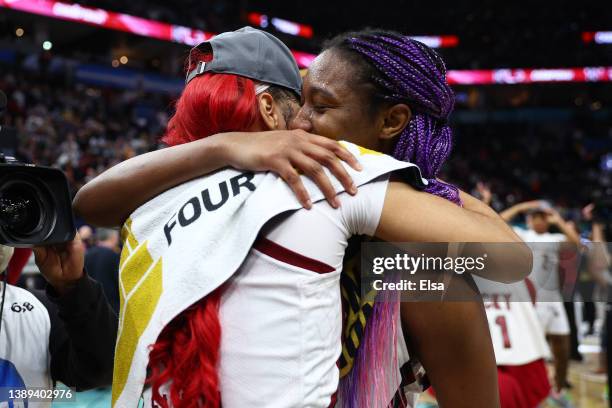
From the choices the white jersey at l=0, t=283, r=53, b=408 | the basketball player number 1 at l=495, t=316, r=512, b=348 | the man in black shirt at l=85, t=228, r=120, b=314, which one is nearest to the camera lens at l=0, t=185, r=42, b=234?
the white jersey at l=0, t=283, r=53, b=408

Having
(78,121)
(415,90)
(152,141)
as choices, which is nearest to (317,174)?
(415,90)

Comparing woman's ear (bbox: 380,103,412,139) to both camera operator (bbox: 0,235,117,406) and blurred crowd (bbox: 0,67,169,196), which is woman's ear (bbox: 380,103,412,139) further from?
blurred crowd (bbox: 0,67,169,196)

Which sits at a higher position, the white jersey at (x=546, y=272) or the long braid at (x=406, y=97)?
the long braid at (x=406, y=97)

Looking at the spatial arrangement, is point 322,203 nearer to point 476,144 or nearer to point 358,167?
point 358,167

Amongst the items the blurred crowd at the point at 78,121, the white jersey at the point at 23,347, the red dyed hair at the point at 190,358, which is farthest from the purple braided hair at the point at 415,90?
the blurred crowd at the point at 78,121

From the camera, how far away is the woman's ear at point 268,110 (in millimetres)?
1050

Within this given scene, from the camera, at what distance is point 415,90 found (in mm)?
1009

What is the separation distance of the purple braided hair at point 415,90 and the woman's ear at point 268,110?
0.15 metres

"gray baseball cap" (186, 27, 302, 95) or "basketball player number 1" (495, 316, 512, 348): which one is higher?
"gray baseball cap" (186, 27, 302, 95)

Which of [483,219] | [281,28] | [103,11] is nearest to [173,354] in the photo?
[483,219]

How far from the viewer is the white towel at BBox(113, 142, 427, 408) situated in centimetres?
84

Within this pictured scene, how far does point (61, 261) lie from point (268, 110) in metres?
0.48

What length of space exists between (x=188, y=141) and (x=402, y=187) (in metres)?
0.38

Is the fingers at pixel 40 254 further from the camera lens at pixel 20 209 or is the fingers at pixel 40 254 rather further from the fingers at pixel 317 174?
the fingers at pixel 317 174
